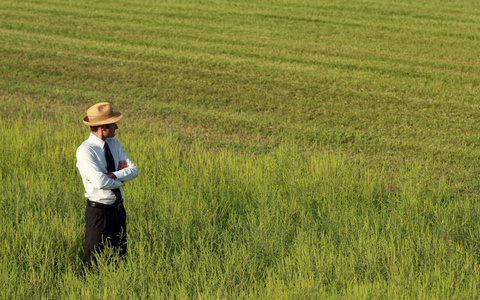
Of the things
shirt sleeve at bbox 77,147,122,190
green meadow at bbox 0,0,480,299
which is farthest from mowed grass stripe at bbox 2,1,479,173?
shirt sleeve at bbox 77,147,122,190

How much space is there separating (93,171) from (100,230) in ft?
1.87

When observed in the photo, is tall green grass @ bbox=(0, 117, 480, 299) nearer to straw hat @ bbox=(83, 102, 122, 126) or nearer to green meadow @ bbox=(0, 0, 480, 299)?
green meadow @ bbox=(0, 0, 480, 299)

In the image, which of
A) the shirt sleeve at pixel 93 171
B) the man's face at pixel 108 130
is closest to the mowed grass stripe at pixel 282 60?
the man's face at pixel 108 130

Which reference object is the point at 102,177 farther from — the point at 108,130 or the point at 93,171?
the point at 108,130

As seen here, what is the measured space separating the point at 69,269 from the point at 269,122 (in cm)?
Answer: 662

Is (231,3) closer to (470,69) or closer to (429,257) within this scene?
(470,69)

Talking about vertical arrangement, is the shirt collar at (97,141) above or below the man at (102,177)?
above

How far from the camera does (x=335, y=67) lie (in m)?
14.8

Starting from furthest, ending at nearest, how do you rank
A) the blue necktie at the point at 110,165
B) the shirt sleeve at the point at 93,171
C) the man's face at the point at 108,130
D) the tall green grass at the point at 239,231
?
the blue necktie at the point at 110,165, the man's face at the point at 108,130, the shirt sleeve at the point at 93,171, the tall green grass at the point at 239,231

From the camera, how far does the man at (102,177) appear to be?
15.5ft

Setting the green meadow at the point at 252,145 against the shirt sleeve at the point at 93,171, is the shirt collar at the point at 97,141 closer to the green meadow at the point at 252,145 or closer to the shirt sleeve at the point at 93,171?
the shirt sleeve at the point at 93,171

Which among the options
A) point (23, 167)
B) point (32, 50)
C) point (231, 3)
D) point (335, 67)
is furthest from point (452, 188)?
point (231, 3)

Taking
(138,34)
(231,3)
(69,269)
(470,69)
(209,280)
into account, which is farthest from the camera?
(231,3)

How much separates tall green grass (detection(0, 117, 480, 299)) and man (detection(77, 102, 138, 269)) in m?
0.28
